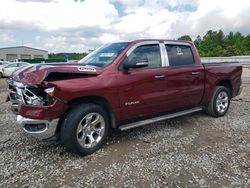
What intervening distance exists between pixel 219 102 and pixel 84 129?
3.77m

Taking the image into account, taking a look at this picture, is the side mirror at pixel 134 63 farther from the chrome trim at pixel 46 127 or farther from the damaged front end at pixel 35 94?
the chrome trim at pixel 46 127

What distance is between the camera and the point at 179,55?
18.2 feet

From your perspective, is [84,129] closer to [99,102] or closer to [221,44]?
[99,102]

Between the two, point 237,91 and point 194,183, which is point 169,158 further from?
point 237,91

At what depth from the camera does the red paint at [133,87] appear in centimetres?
383

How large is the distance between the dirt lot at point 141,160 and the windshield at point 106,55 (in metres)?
1.42

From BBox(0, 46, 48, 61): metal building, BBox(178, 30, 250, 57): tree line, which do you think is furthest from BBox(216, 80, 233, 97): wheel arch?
BBox(0, 46, 48, 61): metal building

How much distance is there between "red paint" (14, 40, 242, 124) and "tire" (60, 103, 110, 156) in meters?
0.18

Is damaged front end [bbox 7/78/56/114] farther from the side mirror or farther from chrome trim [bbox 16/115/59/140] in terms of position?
the side mirror

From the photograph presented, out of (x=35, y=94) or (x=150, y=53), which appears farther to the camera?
(x=150, y=53)

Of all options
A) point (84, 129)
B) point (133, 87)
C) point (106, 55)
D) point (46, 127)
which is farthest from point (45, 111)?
point (106, 55)

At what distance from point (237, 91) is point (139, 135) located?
3375 mm

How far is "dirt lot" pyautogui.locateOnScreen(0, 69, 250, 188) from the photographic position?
3383mm

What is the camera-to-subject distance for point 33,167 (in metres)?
3.75
